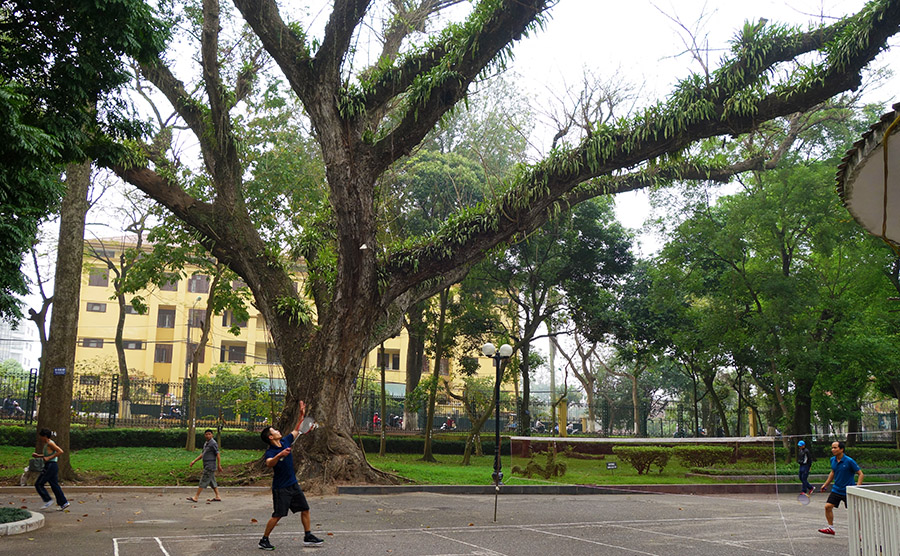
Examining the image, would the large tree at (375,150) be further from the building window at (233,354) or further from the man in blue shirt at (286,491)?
the building window at (233,354)

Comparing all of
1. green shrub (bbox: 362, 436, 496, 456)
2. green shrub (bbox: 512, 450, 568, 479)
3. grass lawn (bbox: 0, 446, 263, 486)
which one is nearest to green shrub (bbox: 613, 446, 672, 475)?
green shrub (bbox: 512, 450, 568, 479)

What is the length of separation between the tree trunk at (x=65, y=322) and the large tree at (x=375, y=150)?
1581 millimetres

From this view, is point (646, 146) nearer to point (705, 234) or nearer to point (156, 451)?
point (705, 234)

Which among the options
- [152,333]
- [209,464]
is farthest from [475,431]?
[152,333]

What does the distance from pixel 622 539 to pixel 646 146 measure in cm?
760

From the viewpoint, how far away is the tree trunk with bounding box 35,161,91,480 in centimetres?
1518

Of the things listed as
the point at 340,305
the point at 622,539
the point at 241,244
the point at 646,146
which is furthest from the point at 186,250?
the point at 622,539

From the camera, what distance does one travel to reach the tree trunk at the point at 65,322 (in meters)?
15.2

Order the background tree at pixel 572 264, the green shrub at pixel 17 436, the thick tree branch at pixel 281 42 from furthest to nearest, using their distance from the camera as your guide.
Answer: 1. the background tree at pixel 572 264
2. the green shrub at pixel 17 436
3. the thick tree branch at pixel 281 42

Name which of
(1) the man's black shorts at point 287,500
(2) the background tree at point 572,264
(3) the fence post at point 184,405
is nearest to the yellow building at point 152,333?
(3) the fence post at point 184,405

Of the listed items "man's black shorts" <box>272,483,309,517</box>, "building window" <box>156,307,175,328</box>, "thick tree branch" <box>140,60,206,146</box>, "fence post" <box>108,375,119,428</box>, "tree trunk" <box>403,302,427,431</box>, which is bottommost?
"man's black shorts" <box>272,483,309,517</box>

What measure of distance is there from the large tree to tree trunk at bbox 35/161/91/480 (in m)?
1.58

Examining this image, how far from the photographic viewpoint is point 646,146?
14.4 metres

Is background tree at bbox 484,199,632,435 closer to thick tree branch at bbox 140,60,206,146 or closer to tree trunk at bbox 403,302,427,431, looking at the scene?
tree trunk at bbox 403,302,427,431
